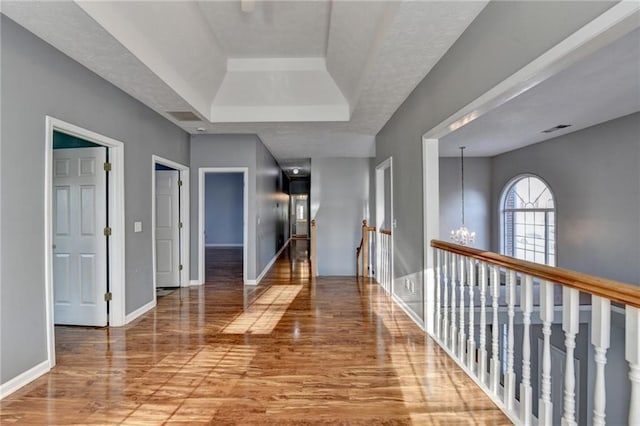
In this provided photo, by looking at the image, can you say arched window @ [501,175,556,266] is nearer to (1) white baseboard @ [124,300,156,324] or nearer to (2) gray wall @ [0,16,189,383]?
(1) white baseboard @ [124,300,156,324]

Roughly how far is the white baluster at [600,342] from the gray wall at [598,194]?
400 centimetres

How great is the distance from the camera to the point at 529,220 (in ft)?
20.8

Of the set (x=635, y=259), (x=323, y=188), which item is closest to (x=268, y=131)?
(x=323, y=188)

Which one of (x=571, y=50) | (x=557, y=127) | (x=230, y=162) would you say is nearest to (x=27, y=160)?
(x=230, y=162)

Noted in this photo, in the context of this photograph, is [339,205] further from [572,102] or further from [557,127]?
[572,102]

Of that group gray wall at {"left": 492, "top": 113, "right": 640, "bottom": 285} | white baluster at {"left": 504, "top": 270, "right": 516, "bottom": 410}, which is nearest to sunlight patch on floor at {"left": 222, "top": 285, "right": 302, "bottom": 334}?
white baluster at {"left": 504, "top": 270, "right": 516, "bottom": 410}

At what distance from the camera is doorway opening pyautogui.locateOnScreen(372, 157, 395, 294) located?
4.78 m

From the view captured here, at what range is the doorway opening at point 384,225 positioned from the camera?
4.78 m

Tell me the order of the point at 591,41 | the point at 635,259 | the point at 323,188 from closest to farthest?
the point at 591,41
the point at 635,259
the point at 323,188

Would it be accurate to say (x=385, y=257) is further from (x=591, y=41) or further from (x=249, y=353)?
(x=591, y=41)

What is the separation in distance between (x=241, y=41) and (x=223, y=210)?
27.7ft

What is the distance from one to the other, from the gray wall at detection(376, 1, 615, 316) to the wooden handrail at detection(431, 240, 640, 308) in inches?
44.3

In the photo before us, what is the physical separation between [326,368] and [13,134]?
2.91 metres

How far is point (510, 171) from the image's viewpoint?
262 inches
